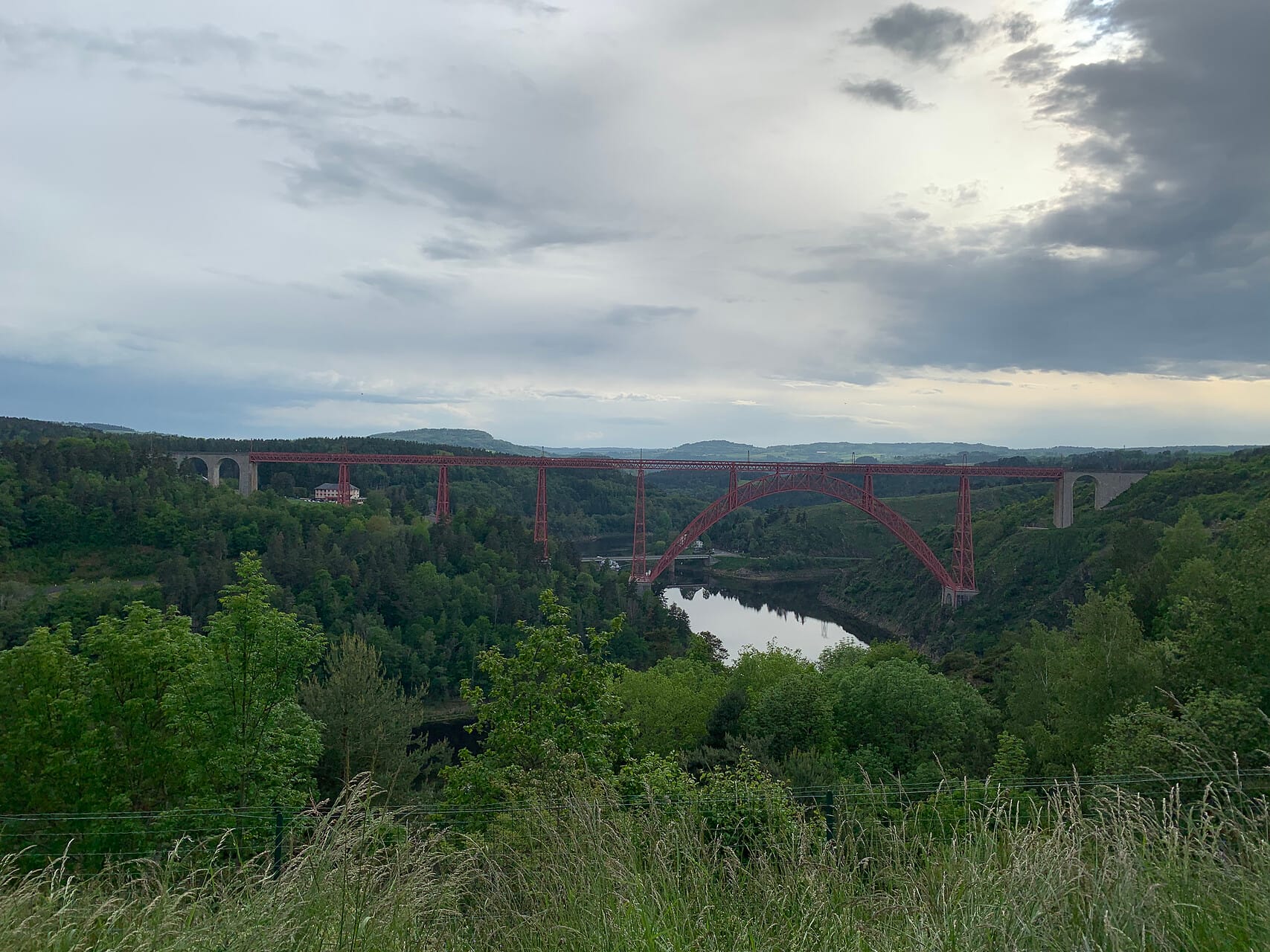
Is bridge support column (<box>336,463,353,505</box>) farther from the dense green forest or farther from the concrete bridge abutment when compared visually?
the concrete bridge abutment

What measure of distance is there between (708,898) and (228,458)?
49.7 m

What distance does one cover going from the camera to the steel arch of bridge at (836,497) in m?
32.8

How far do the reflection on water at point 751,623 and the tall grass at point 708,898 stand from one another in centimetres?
2798

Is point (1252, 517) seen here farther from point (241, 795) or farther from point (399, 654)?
point (399, 654)

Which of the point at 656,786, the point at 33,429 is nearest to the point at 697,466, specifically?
the point at 656,786

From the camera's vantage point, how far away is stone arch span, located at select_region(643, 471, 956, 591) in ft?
108

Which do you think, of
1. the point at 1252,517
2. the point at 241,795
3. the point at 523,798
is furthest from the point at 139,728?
the point at 1252,517

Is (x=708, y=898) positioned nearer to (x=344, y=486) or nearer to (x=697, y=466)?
(x=697, y=466)

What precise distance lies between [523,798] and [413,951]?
2937 millimetres

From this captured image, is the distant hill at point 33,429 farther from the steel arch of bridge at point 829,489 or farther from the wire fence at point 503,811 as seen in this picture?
the wire fence at point 503,811

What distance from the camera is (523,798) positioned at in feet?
16.5

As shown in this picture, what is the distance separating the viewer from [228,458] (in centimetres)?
4575

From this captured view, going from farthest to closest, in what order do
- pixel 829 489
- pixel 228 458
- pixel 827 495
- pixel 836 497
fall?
pixel 228 458 → pixel 829 489 → pixel 827 495 → pixel 836 497

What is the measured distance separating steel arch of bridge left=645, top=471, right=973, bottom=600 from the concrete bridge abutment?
18.2ft
